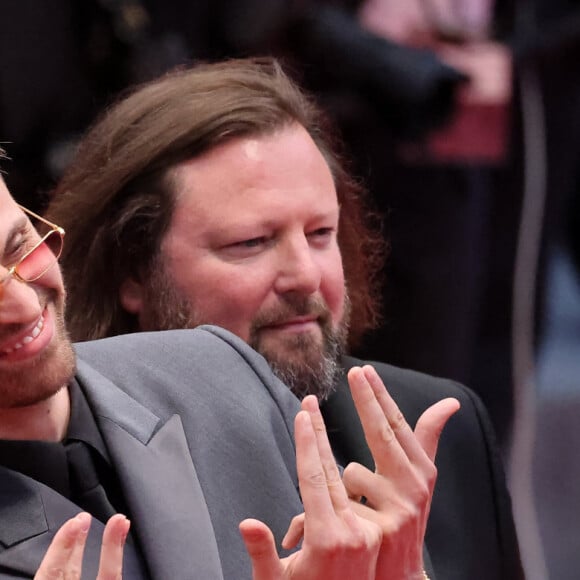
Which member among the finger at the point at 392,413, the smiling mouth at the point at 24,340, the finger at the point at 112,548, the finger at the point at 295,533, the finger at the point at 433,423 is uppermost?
the smiling mouth at the point at 24,340

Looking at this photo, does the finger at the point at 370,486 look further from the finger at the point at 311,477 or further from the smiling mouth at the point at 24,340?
the smiling mouth at the point at 24,340

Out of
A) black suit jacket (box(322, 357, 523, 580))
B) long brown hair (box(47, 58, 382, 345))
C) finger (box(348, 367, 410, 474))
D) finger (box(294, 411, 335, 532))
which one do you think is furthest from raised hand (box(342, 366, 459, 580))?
long brown hair (box(47, 58, 382, 345))

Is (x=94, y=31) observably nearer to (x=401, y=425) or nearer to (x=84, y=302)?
(x=84, y=302)

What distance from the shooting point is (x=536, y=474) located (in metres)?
4.00

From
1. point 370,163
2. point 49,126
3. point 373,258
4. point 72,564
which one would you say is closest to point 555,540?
point 370,163

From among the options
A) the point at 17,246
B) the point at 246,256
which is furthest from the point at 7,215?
the point at 246,256

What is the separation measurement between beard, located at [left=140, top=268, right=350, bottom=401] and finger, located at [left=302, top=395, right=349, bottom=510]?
0.55m

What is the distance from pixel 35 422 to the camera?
1599 mm

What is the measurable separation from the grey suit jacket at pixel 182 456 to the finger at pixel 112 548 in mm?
184

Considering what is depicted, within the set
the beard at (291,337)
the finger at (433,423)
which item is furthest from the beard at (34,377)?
the beard at (291,337)

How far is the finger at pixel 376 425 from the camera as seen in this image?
60.1 inches

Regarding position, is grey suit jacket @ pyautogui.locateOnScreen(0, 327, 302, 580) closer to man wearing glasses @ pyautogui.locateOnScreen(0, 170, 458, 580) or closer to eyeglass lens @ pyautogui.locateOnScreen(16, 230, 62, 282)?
man wearing glasses @ pyautogui.locateOnScreen(0, 170, 458, 580)

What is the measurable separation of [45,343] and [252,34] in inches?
66.1

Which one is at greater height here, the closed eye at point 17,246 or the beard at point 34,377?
the closed eye at point 17,246
